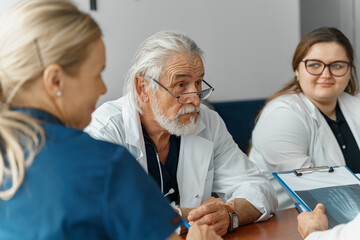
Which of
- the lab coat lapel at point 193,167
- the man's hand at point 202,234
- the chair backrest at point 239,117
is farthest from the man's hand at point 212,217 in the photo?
the chair backrest at point 239,117

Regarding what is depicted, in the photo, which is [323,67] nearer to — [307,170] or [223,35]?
[307,170]

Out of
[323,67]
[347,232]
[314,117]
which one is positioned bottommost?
[314,117]

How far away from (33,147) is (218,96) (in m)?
2.69

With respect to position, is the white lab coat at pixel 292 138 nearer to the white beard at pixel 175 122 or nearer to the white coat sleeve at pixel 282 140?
the white coat sleeve at pixel 282 140

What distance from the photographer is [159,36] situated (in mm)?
1796

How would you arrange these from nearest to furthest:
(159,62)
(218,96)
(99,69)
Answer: (99,69) → (159,62) → (218,96)

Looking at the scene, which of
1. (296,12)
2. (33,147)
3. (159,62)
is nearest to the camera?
(33,147)

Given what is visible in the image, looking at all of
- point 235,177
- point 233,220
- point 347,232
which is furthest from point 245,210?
point 347,232

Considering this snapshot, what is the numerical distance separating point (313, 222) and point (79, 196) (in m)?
0.78

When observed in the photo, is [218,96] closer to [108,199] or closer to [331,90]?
[331,90]

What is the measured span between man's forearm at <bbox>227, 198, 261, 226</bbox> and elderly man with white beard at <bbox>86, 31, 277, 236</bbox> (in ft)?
0.07

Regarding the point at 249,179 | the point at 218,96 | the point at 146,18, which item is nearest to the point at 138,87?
the point at 249,179

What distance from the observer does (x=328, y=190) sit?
152cm

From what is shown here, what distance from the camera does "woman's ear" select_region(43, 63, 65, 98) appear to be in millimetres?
860
